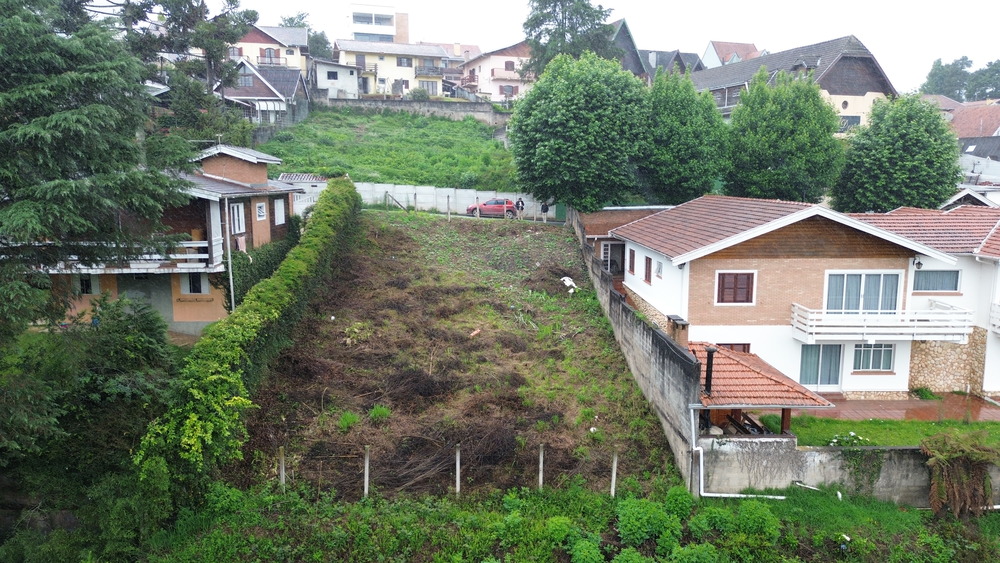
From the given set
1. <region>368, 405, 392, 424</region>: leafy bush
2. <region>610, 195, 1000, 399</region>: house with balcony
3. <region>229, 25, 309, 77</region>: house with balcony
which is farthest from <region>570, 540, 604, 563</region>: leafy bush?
<region>229, 25, 309, 77</region>: house with balcony

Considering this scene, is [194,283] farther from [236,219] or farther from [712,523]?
[712,523]

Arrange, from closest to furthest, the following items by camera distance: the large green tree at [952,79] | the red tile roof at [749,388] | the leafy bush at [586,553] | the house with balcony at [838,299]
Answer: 1. the leafy bush at [586,553]
2. the red tile roof at [749,388]
3. the house with balcony at [838,299]
4. the large green tree at [952,79]

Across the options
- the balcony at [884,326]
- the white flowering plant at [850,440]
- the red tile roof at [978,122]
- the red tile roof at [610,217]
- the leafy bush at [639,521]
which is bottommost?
the leafy bush at [639,521]

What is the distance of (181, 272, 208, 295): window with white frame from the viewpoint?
22.1 metres

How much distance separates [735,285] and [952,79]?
3796 inches

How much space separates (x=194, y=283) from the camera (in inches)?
872

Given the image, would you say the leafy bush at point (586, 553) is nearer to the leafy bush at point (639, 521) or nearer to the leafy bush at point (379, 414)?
the leafy bush at point (639, 521)

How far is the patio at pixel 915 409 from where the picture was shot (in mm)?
18422

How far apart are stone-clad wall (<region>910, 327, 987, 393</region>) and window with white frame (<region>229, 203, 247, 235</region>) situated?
22299 millimetres

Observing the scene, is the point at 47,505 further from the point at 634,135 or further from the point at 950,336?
the point at 634,135

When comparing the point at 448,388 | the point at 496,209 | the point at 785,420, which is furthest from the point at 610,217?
the point at 785,420

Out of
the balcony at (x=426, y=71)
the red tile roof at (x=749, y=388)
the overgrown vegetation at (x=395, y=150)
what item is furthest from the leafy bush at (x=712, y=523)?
the balcony at (x=426, y=71)

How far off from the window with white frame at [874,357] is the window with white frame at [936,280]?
2207 millimetres

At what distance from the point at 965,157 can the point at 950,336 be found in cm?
3728
